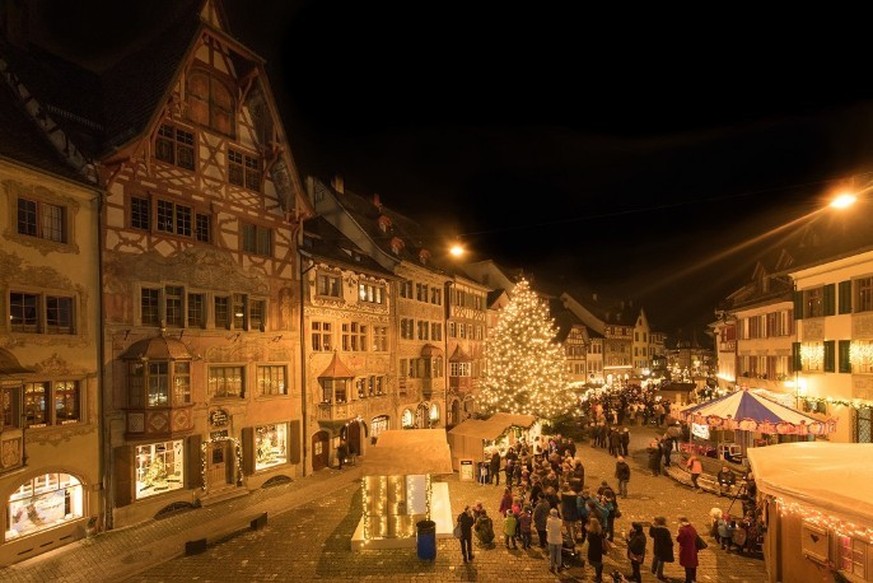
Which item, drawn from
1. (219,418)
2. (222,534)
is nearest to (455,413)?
(219,418)

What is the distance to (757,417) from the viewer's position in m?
20.7

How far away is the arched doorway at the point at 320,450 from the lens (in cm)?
2847

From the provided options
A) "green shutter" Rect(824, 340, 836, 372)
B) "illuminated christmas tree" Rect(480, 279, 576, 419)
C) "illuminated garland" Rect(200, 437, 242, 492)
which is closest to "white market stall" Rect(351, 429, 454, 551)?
"illuminated garland" Rect(200, 437, 242, 492)

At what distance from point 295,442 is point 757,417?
18.9 metres

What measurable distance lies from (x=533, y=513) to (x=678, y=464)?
12.8 m

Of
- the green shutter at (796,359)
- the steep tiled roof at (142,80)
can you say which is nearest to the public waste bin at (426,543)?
the steep tiled roof at (142,80)

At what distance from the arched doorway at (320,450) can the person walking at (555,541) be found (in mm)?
15760

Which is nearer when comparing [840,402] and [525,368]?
[840,402]

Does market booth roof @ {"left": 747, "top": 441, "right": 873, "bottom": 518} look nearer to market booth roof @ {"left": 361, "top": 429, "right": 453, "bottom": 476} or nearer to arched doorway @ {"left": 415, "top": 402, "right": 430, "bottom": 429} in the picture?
market booth roof @ {"left": 361, "top": 429, "right": 453, "bottom": 476}

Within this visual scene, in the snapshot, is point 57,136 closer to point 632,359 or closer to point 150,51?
point 150,51

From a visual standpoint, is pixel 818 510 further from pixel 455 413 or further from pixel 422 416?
pixel 455 413

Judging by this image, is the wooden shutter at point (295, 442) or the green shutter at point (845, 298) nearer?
the green shutter at point (845, 298)

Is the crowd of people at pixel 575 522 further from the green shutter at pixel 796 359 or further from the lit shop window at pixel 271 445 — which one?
the lit shop window at pixel 271 445

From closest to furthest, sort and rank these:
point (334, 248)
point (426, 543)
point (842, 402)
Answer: point (426, 543) → point (842, 402) → point (334, 248)
